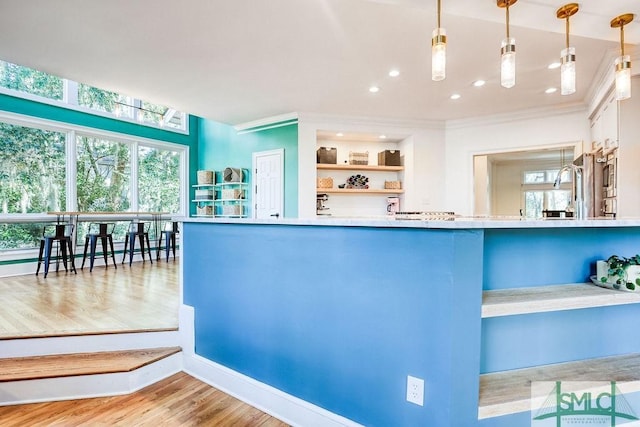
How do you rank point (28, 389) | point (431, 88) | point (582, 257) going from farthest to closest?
1. point (431, 88)
2. point (28, 389)
3. point (582, 257)

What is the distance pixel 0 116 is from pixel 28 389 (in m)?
4.18

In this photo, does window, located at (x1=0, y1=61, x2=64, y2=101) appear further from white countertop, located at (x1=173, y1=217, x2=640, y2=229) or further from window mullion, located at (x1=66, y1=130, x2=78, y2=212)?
white countertop, located at (x1=173, y1=217, x2=640, y2=229)

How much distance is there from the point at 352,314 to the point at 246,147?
17.3 ft

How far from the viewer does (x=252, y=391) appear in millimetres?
2102

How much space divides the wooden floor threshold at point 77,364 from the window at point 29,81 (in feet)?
13.8

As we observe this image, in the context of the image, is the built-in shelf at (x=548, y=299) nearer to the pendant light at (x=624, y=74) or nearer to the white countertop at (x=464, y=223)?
the white countertop at (x=464, y=223)

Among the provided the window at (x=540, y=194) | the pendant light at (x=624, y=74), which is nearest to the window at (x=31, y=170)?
the pendant light at (x=624, y=74)

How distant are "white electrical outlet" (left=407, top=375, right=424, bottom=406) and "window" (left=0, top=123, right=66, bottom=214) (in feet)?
18.7

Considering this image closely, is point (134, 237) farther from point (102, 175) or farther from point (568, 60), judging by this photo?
point (568, 60)

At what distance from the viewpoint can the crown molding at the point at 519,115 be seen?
4.71 metres

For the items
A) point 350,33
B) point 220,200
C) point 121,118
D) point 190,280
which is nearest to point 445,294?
point 190,280

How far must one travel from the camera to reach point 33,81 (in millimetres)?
4863

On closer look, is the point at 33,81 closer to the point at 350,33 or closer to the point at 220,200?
the point at 220,200

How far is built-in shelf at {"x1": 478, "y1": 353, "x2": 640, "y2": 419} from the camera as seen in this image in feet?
4.69
